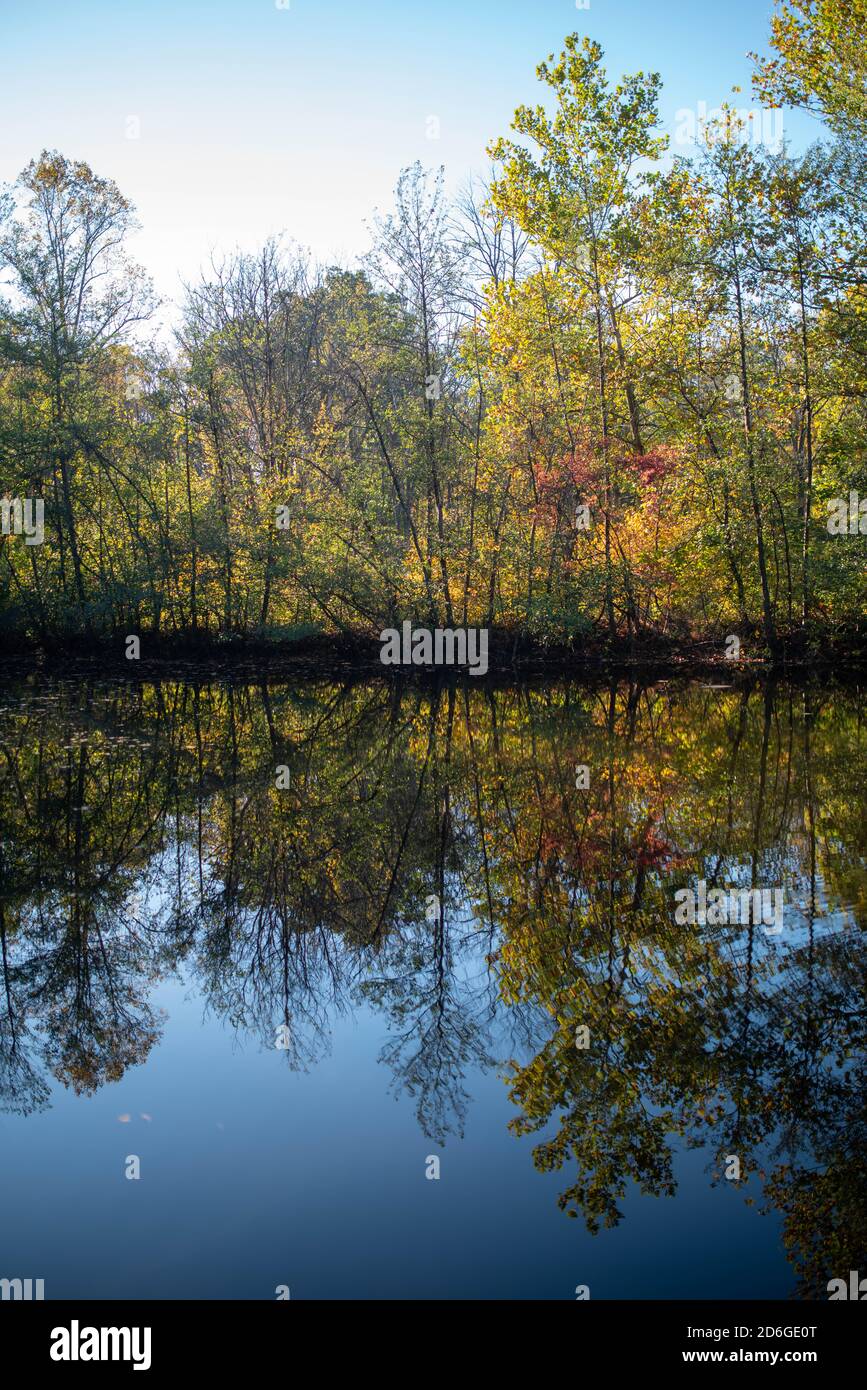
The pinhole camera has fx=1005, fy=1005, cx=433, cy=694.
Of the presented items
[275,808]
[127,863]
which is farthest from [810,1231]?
[275,808]

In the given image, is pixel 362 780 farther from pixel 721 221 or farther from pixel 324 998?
pixel 721 221

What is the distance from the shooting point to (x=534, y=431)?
2480 cm

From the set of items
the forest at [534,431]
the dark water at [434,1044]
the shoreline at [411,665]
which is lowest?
the dark water at [434,1044]

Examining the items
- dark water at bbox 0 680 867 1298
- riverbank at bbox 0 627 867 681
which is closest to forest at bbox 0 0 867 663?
riverbank at bbox 0 627 867 681

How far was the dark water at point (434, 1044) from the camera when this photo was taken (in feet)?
11.3

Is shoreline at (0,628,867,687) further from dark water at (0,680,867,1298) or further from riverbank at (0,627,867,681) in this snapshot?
dark water at (0,680,867,1298)

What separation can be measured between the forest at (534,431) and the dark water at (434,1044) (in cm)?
1475

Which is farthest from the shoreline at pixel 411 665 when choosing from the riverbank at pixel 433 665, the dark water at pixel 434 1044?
the dark water at pixel 434 1044

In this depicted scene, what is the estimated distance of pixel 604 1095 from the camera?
13.9ft

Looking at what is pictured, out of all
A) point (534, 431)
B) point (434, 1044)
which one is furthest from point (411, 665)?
point (434, 1044)

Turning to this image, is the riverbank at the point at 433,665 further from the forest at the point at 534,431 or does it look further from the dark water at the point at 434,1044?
the dark water at the point at 434,1044

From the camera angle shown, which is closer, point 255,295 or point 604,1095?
point 604,1095

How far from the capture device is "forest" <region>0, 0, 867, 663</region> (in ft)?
70.4

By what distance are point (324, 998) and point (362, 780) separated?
586cm
